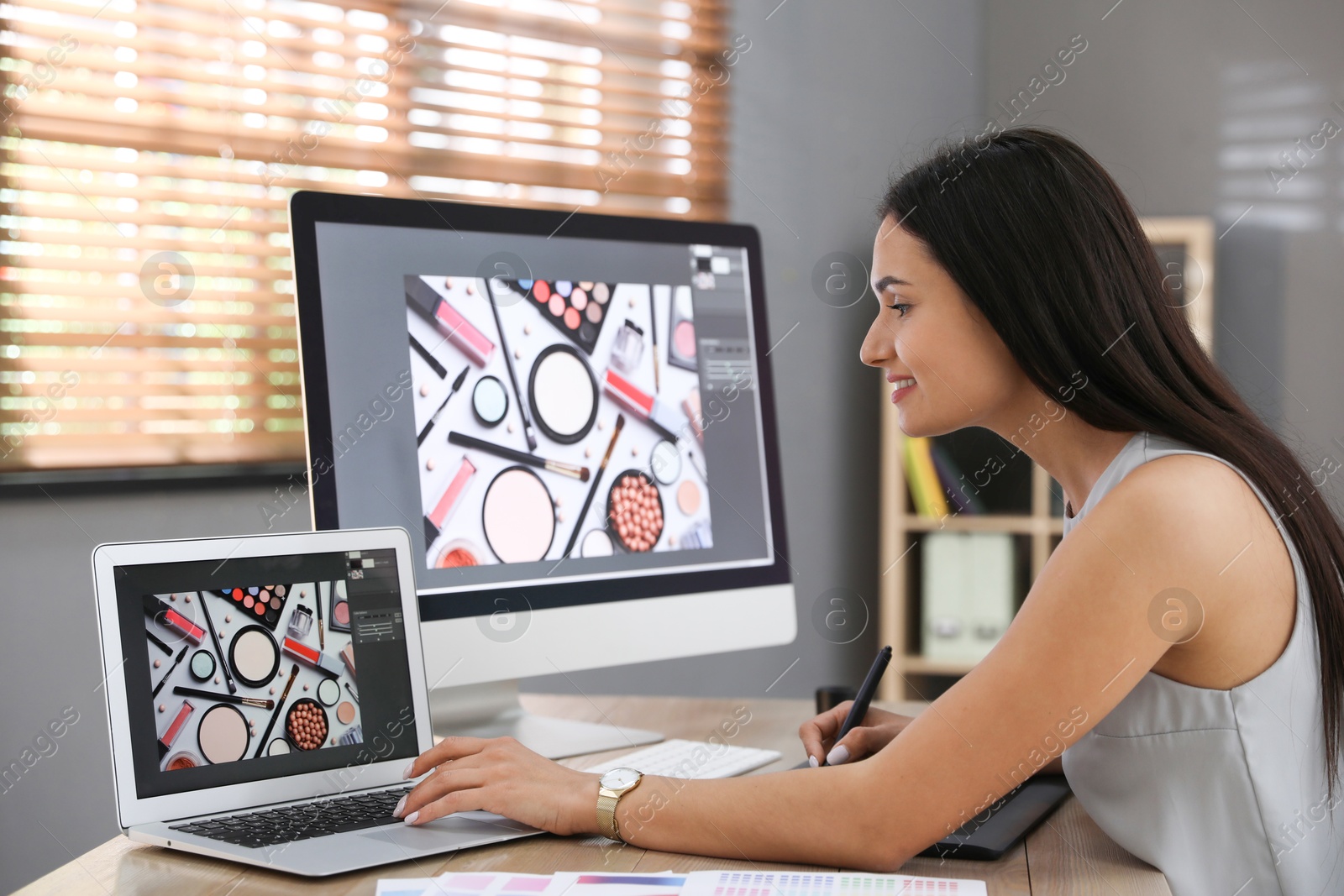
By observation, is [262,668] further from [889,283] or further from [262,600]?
[889,283]

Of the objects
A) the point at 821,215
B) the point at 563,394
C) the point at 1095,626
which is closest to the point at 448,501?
the point at 563,394

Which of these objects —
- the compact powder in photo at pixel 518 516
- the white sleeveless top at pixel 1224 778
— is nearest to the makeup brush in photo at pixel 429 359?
the compact powder in photo at pixel 518 516

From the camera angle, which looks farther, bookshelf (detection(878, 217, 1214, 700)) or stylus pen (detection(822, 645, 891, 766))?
bookshelf (detection(878, 217, 1214, 700))

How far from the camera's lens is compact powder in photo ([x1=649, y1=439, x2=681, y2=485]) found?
3.99ft

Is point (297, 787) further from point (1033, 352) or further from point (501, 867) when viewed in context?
point (1033, 352)

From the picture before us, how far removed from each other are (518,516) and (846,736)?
0.41 metres

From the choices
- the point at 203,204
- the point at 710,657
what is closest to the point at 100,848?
the point at 203,204

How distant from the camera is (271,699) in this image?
0.85 meters

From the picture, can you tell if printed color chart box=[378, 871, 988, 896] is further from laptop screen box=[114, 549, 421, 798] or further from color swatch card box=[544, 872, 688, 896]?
laptop screen box=[114, 549, 421, 798]

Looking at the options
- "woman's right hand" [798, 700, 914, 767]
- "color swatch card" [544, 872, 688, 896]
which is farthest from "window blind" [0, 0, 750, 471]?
"color swatch card" [544, 872, 688, 896]

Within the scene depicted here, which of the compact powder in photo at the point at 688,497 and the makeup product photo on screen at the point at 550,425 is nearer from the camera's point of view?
the makeup product photo on screen at the point at 550,425

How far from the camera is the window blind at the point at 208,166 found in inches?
65.2

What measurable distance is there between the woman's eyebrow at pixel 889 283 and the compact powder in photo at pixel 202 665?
2.24ft

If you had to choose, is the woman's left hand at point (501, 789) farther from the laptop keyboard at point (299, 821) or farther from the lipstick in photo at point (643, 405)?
the lipstick in photo at point (643, 405)
